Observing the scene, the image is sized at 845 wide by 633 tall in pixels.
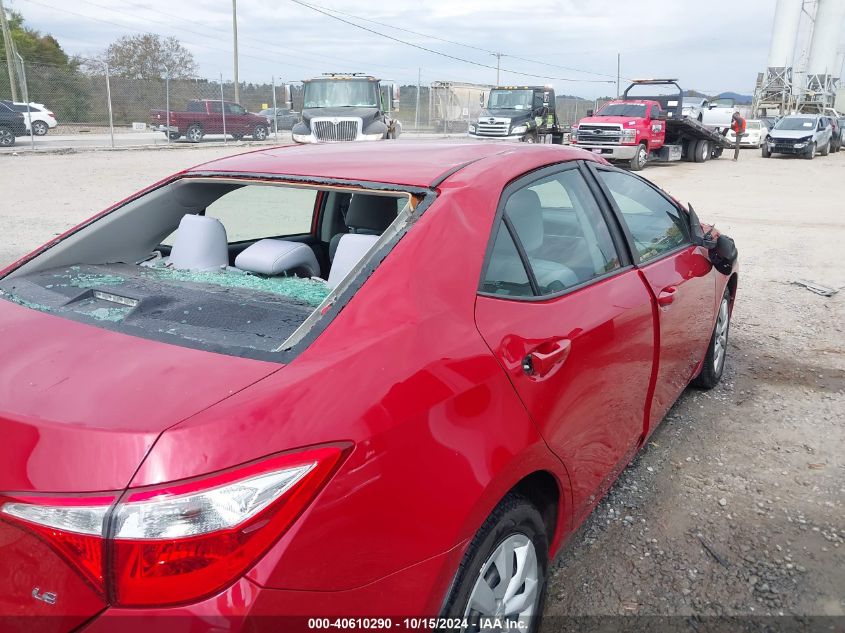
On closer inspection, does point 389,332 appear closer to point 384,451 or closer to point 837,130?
point 384,451

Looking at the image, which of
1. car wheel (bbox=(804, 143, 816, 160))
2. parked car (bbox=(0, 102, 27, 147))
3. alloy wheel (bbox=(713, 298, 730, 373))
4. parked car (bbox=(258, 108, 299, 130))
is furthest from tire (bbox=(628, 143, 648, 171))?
parked car (bbox=(0, 102, 27, 147))

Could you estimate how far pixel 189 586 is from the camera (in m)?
1.23

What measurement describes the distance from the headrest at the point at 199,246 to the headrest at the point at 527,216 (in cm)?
114

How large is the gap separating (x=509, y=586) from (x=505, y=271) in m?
0.90

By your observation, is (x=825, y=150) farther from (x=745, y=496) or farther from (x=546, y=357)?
(x=546, y=357)

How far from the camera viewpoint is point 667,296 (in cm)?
291

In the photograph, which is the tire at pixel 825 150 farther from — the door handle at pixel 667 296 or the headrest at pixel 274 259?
the headrest at pixel 274 259

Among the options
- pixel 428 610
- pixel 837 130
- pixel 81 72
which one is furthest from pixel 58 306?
pixel 837 130

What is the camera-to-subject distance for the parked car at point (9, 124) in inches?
890

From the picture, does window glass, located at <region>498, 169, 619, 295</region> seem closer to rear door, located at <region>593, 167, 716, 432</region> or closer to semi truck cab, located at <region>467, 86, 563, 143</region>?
rear door, located at <region>593, 167, 716, 432</region>

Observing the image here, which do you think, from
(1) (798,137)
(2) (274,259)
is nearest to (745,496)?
(2) (274,259)

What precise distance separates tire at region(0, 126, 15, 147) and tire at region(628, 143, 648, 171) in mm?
20283

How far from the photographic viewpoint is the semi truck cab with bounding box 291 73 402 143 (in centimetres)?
2062

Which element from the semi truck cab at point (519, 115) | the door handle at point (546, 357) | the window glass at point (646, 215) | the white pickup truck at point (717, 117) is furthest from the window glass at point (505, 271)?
the white pickup truck at point (717, 117)
